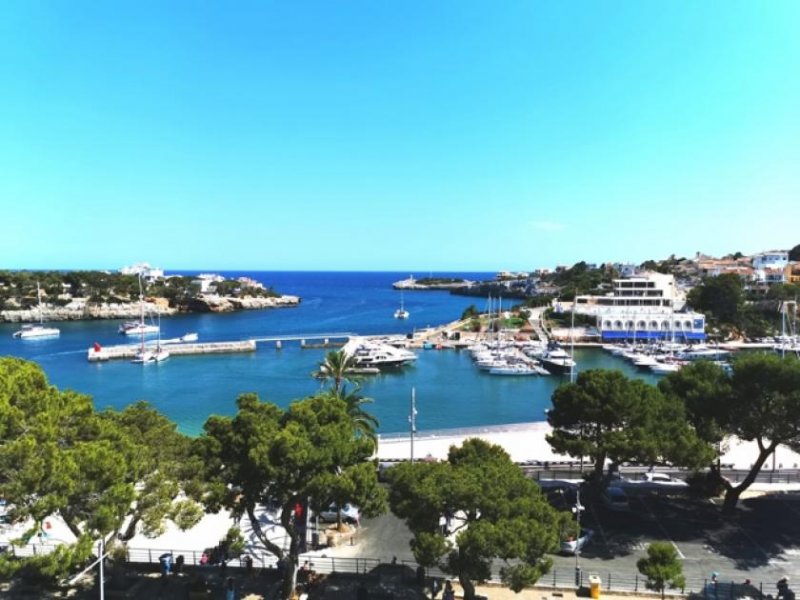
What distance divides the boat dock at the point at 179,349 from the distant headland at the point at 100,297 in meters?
25.2

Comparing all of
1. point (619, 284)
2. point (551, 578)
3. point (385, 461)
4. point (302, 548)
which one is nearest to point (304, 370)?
point (385, 461)

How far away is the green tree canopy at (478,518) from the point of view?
12672mm

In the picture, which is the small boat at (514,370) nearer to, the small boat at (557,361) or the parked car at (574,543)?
the small boat at (557,361)

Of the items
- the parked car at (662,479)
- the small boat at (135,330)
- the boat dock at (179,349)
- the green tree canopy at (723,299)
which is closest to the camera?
the parked car at (662,479)

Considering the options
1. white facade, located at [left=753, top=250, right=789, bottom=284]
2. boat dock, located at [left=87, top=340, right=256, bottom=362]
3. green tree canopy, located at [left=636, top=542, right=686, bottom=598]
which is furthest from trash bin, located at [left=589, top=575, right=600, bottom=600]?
white facade, located at [left=753, top=250, right=789, bottom=284]

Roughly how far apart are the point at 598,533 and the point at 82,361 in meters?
64.9

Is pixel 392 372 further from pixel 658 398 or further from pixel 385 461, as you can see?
pixel 658 398

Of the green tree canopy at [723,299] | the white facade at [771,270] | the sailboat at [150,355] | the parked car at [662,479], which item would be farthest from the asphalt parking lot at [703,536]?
the white facade at [771,270]

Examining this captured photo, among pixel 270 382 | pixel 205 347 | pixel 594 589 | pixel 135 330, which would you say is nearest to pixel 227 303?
pixel 135 330

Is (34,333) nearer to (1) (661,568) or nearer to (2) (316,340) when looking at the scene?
(2) (316,340)

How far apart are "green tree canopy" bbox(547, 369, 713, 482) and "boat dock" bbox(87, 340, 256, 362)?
193 feet

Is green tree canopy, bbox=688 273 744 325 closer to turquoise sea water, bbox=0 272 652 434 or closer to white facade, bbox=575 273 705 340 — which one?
white facade, bbox=575 273 705 340

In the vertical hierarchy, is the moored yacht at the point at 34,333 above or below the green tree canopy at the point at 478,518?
below

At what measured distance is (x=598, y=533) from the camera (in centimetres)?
1903
